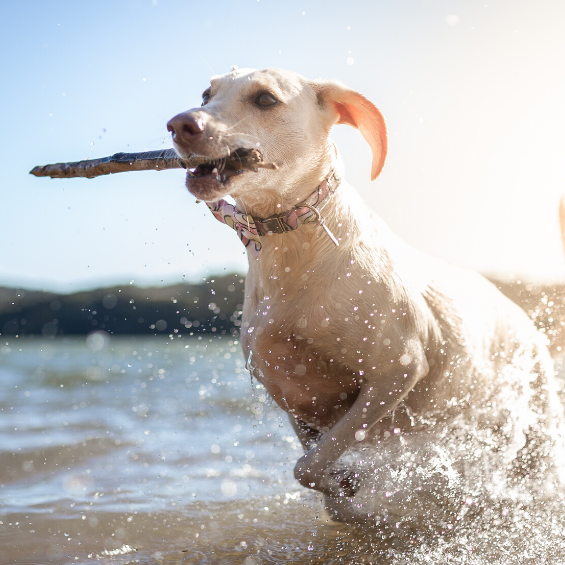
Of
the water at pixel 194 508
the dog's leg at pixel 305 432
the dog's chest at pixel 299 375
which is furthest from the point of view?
the dog's leg at pixel 305 432

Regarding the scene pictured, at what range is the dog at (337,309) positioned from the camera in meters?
2.62

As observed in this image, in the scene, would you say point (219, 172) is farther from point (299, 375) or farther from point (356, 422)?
point (356, 422)

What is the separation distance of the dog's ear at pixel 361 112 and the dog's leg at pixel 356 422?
1059 mm

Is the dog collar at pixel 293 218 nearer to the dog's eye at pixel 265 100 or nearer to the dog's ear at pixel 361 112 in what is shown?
the dog's ear at pixel 361 112

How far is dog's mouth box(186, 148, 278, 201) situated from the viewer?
2.47m

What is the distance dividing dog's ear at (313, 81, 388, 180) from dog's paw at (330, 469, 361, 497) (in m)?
1.68

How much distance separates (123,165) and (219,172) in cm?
85

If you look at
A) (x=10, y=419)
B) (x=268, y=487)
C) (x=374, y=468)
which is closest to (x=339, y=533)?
(x=374, y=468)

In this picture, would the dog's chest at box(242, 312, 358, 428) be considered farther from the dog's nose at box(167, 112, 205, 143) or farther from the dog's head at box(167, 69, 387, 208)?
the dog's nose at box(167, 112, 205, 143)

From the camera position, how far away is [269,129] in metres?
2.59

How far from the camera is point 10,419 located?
6461 millimetres

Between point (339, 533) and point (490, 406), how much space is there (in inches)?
48.7

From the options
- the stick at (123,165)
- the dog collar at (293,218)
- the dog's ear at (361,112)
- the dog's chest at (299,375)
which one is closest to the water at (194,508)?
the dog's chest at (299,375)

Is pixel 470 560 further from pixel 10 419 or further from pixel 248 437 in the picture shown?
pixel 10 419
